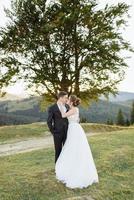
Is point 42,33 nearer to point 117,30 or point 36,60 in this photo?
point 36,60

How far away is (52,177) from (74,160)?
1397mm

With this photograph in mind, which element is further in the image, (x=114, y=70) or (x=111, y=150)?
(x=114, y=70)

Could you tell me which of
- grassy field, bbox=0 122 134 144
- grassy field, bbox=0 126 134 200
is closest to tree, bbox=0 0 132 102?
grassy field, bbox=0 122 134 144

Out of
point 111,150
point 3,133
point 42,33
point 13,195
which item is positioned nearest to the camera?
point 13,195

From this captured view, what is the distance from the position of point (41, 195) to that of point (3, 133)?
71.8 feet

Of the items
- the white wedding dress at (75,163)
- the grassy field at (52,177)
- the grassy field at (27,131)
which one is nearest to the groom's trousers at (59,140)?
the white wedding dress at (75,163)

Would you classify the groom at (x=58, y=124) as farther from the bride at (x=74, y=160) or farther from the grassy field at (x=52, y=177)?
the grassy field at (x=52, y=177)

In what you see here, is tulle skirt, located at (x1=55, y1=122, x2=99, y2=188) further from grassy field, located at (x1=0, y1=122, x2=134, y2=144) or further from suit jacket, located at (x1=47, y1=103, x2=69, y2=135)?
grassy field, located at (x1=0, y1=122, x2=134, y2=144)

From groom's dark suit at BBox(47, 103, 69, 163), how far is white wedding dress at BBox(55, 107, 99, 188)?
0.23m

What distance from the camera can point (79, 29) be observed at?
1599 inches

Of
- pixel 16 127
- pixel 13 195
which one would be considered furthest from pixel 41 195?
pixel 16 127

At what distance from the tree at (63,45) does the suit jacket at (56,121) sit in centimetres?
2364

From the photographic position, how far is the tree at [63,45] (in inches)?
1567

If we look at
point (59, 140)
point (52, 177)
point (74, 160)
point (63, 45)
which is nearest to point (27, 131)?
point (63, 45)
